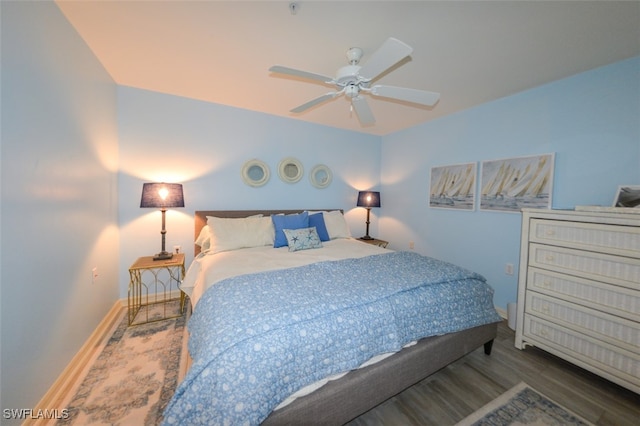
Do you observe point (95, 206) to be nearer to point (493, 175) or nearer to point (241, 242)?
point (241, 242)

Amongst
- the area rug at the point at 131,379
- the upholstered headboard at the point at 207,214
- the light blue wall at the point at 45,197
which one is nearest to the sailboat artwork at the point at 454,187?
the upholstered headboard at the point at 207,214

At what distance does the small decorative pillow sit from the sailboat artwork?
188 cm

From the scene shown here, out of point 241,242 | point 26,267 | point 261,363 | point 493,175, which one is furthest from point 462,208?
point 26,267

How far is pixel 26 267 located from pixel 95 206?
952mm

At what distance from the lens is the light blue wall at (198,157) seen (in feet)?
8.48

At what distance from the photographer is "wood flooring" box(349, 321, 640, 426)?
4.63 feet

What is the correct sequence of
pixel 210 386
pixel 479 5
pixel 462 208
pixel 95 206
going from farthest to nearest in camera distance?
1. pixel 462 208
2. pixel 95 206
3. pixel 479 5
4. pixel 210 386

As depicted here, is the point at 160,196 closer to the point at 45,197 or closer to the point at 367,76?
the point at 45,197

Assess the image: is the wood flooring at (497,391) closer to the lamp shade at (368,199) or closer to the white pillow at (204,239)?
the white pillow at (204,239)

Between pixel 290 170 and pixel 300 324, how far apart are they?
2.61 m

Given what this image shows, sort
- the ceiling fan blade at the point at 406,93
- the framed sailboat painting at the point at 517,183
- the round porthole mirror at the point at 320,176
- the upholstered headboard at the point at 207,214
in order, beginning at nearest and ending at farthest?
the ceiling fan blade at the point at 406,93
the framed sailboat painting at the point at 517,183
the upholstered headboard at the point at 207,214
the round porthole mirror at the point at 320,176

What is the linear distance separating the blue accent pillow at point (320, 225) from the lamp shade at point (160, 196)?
1509 mm

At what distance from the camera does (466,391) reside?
1.59 m

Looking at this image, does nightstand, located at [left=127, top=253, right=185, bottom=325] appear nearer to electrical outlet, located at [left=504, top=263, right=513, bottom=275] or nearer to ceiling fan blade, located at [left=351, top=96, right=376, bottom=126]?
ceiling fan blade, located at [left=351, top=96, right=376, bottom=126]
